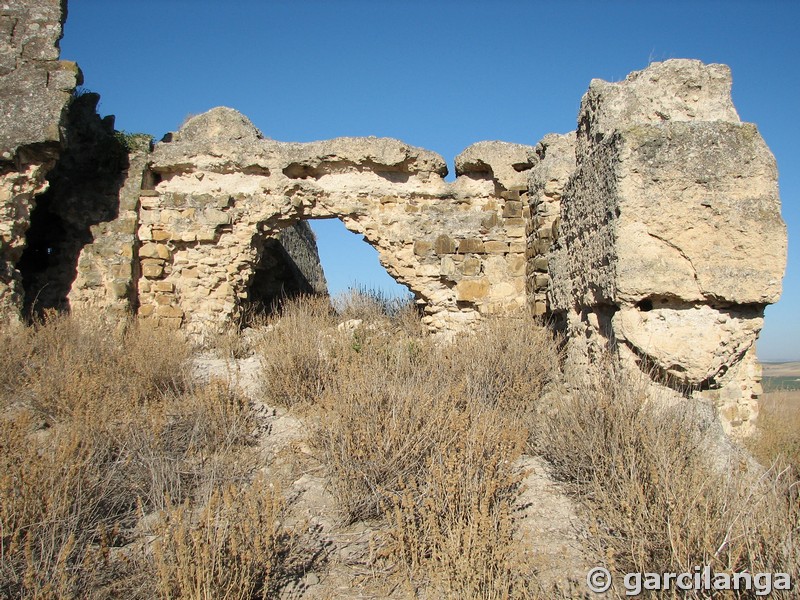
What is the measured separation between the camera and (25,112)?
5.99 m

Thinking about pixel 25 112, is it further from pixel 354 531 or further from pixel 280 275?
pixel 354 531

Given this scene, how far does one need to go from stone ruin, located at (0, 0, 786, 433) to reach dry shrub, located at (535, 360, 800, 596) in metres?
0.61

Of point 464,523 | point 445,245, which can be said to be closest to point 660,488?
point 464,523

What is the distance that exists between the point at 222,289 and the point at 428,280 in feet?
7.89

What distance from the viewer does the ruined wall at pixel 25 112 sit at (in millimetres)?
5910

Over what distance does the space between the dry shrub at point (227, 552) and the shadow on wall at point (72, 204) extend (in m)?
4.95

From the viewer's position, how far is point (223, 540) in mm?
2529

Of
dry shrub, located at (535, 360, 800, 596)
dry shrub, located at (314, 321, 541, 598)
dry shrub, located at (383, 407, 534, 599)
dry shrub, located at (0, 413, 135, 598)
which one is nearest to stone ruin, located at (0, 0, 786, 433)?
dry shrub, located at (535, 360, 800, 596)

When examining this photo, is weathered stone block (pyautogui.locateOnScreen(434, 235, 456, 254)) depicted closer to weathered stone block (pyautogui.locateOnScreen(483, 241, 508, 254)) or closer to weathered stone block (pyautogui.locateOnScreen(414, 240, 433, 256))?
weathered stone block (pyautogui.locateOnScreen(414, 240, 433, 256))

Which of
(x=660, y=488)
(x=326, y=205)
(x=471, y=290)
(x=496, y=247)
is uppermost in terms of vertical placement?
(x=326, y=205)

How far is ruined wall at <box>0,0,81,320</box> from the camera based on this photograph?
19.4 ft

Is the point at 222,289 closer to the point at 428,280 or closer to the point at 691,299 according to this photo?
the point at 428,280

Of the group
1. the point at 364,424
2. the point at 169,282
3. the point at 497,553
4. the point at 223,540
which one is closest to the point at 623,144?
Result: the point at 364,424

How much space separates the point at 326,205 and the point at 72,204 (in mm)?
2862
